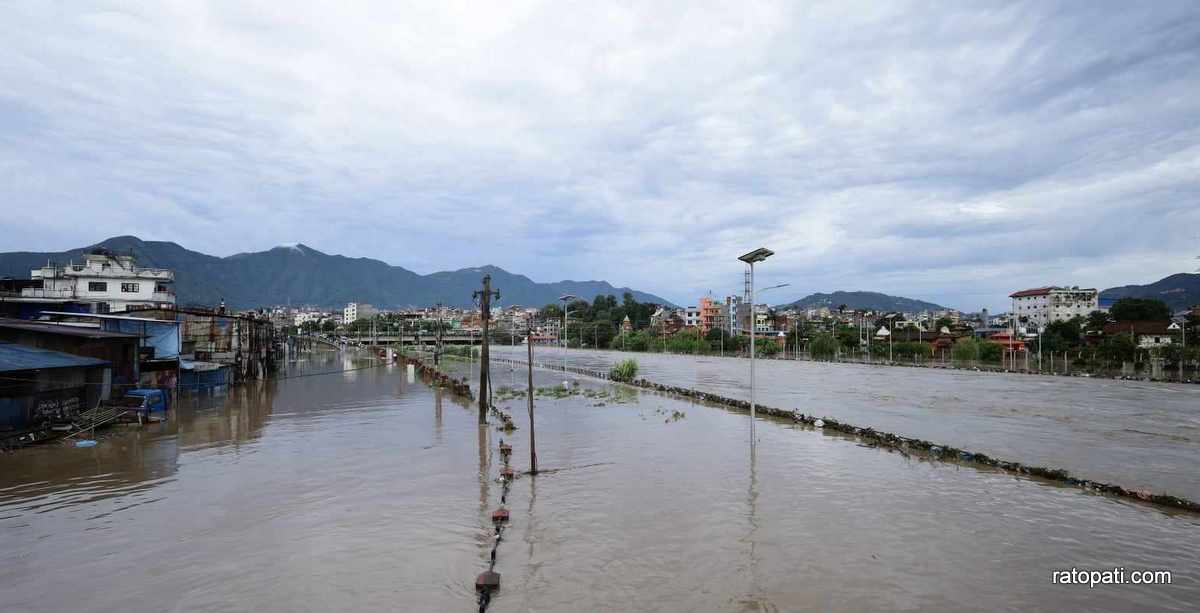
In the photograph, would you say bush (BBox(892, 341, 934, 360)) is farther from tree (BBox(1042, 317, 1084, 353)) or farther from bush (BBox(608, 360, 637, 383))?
bush (BBox(608, 360, 637, 383))

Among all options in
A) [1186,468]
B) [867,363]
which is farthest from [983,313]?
[1186,468]

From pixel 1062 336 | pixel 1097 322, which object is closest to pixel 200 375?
pixel 1062 336

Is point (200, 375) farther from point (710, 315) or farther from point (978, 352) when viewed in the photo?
point (710, 315)

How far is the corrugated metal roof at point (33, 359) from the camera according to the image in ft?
54.3

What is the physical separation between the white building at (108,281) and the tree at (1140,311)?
353 feet

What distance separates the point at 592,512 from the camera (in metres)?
11.5

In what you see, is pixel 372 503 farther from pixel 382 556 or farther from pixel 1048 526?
pixel 1048 526

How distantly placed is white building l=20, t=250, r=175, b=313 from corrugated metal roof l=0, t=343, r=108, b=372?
91.8ft

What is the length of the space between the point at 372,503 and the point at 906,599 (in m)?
9.00

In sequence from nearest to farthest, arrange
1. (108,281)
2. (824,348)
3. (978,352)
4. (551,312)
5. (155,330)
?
(155,330)
(108,281)
(978,352)
(824,348)
(551,312)

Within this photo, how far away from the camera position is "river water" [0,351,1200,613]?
8.08 metres

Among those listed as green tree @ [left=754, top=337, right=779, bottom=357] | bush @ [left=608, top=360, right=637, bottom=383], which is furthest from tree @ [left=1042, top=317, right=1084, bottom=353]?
bush @ [left=608, top=360, right=637, bottom=383]

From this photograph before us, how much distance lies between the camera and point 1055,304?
370ft

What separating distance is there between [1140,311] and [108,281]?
113m
